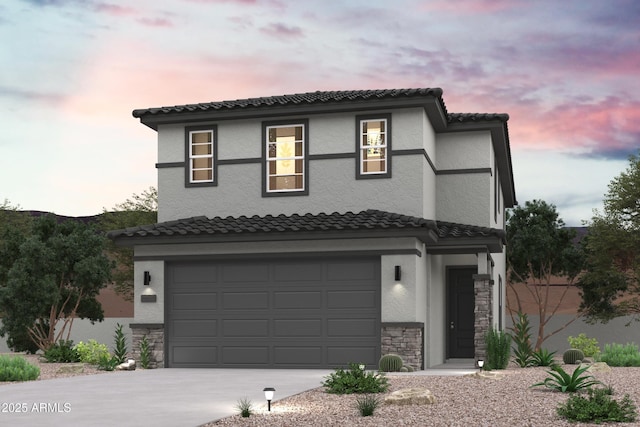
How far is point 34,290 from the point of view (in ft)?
89.5

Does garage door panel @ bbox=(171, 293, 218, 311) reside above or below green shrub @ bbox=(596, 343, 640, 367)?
above

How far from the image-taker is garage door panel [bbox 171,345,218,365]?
2127 cm

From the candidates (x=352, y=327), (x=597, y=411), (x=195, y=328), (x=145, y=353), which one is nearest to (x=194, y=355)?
(x=195, y=328)

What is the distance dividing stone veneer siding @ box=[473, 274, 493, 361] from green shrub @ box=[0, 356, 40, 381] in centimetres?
995

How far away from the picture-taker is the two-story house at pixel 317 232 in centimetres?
2028

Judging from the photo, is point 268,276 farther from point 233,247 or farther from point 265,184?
point 265,184

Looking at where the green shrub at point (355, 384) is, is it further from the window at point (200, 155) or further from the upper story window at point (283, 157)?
the window at point (200, 155)

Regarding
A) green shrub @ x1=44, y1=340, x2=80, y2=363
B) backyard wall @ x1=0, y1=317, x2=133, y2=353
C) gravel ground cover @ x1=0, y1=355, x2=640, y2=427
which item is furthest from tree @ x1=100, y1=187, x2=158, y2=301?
gravel ground cover @ x1=0, y1=355, x2=640, y2=427

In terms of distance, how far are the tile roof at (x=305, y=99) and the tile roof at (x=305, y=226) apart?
9.27ft

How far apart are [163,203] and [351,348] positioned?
6911 millimetres

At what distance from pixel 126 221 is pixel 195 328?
26.1 metres

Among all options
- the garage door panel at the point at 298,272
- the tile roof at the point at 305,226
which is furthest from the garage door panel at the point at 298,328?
the tile roof at the point at 305,226

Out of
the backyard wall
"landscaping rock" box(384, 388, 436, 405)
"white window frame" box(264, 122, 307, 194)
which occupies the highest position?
"white window frame" box(264, 122, 307, 194)

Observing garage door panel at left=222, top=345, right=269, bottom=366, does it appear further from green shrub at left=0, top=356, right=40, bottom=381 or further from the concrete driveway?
green shrub at left=0, top=356, right=40, bottom=381
